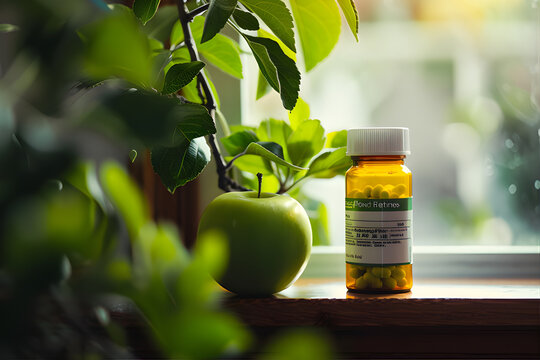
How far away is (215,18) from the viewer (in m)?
0.41

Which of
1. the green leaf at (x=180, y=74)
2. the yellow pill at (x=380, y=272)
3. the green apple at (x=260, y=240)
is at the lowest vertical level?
the yellow pill at (x=380, y=272)

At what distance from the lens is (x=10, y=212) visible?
15 centimetres

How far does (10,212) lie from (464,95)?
3.11 ft

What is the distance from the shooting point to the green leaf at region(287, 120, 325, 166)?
2.26ft

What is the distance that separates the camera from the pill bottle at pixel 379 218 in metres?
0.61

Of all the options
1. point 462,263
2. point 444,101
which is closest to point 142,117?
point 462,263

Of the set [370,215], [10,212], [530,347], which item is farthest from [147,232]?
[530,347]

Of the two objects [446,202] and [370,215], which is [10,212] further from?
[446,202]

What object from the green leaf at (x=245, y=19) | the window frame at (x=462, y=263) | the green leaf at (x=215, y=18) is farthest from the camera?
the window frame at (x=462, y=263)

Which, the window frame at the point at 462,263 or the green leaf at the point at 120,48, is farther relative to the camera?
the window frame at the point at 462,263

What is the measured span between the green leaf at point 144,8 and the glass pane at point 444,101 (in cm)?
37

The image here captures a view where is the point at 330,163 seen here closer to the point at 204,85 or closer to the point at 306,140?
the point at 306,140

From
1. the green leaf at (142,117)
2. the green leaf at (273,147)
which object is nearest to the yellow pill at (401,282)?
the green leaf at (273,147)

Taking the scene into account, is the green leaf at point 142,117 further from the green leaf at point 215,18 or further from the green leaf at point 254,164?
the green leaf at point 254,164
